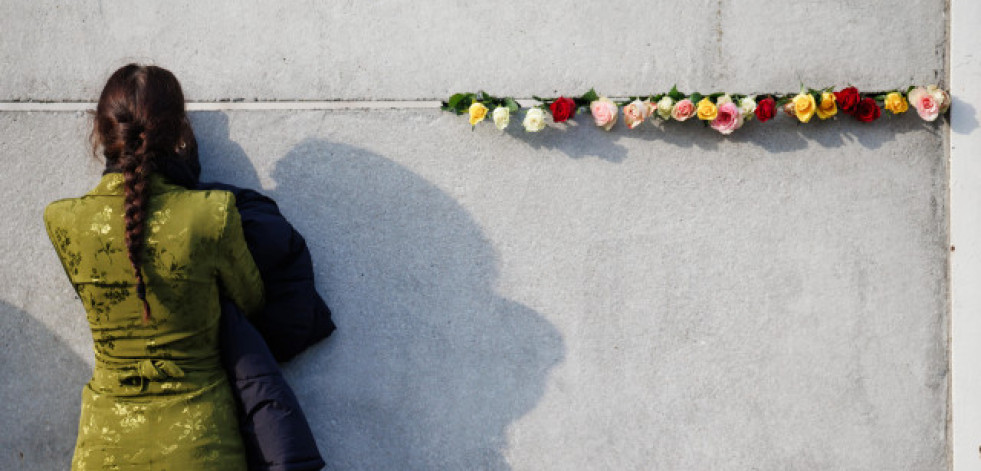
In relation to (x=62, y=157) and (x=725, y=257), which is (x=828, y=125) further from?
(x=62, y=157)

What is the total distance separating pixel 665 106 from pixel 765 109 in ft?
1.26

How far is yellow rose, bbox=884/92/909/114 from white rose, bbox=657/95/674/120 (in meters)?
0.84

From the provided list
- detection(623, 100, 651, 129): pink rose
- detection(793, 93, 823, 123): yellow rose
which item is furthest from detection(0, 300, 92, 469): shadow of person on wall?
detection(793, 93, 823, 123): yellow rose

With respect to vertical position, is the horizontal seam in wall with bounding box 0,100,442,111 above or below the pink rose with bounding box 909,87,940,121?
above

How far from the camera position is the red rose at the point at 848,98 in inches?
110

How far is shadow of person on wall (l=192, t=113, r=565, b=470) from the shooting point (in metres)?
2.84

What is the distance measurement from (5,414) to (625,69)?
108 inches

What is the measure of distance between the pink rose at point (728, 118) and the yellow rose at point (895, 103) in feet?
1.88

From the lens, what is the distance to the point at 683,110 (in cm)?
277

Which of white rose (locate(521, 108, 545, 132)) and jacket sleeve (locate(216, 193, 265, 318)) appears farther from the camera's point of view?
white rose (locate(521, 108, 545, 132))

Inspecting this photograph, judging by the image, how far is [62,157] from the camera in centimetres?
281

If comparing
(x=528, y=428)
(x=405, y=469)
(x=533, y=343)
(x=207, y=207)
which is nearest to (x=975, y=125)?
(x=533, y=343)

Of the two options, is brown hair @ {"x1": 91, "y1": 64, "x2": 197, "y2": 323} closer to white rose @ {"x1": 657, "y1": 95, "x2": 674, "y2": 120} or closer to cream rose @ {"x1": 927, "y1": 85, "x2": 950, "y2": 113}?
white rose @ {"x1": 657, "y1": 95, "x2": 674, "y2": 120}

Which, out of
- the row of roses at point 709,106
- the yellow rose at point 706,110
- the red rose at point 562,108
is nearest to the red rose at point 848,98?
the row of roses at point 709,106
